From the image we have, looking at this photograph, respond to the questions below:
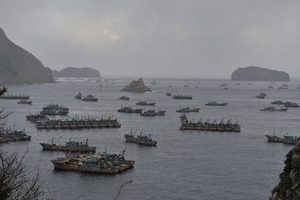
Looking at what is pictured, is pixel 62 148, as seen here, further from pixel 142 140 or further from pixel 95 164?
pixel 95 164

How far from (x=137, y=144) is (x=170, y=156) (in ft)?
54.5

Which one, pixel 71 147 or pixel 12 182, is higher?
pixel 12 182

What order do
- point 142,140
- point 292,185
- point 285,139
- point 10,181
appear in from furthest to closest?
point 285,139 → point 142,140 → point 292,185 → point 10,181

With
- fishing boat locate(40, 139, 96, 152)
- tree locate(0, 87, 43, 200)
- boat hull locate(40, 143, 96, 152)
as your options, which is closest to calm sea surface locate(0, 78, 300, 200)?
boat hull locate(40, 143, 96, 152)

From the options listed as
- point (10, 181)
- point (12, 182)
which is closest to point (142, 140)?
point (10, 181)

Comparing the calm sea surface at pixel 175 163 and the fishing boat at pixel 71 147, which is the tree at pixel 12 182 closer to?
the calm sea surface at pixel 175 163

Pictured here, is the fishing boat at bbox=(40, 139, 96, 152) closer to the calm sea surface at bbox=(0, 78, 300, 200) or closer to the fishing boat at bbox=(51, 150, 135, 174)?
the calm sea surface at bbox=(0, 78, 300, 200)

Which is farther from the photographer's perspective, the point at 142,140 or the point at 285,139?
the point at 285,139

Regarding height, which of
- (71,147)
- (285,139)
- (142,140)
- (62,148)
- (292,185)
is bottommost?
(62,148)

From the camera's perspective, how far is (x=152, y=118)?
166 m

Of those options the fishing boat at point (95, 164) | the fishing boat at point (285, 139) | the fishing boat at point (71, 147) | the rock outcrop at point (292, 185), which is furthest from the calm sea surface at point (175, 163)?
the rock outcrop at point (292, 185)

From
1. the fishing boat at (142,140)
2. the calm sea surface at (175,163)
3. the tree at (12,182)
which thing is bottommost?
the calm sea surface at (175,163)

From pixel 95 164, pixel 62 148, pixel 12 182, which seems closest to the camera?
pixel 12 182

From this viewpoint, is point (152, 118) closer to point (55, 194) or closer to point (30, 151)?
point (30, 151)
